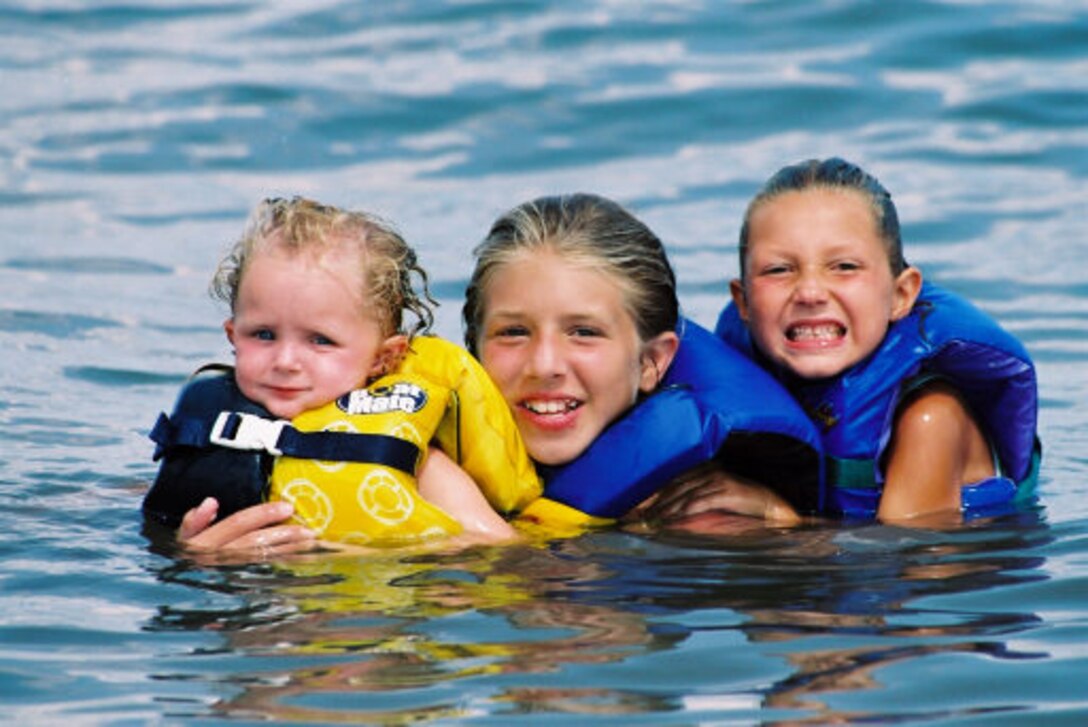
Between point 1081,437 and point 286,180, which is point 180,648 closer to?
point 1081,437

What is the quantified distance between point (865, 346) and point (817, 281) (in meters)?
0.33

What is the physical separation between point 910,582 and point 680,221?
7372 mm

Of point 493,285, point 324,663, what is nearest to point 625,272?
point 493,285

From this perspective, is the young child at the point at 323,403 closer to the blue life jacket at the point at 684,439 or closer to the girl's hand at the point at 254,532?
the girl's hand at the point at 254,532

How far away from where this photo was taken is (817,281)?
23.2ft

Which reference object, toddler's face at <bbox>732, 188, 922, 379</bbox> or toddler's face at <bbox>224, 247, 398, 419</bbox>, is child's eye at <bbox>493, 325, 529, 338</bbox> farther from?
toddler's face at <bbox>732, 188, 922, 379</bbox>

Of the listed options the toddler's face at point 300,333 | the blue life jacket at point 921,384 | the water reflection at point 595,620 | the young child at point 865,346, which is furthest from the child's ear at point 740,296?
the toddler's face at point 300,333

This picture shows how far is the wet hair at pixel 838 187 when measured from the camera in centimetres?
724

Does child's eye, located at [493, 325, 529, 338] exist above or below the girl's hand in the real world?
above

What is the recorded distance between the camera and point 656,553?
6.71 m

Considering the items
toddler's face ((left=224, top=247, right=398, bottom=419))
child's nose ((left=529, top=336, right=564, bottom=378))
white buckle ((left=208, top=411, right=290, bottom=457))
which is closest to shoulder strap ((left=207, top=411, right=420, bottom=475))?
white buckle ((left=208, top=411, right=290, bottom=457))

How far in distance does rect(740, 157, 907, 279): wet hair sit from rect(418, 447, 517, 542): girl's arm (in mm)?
1341

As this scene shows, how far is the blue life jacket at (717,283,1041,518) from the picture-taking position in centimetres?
722

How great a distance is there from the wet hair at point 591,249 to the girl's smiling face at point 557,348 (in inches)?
1.3
